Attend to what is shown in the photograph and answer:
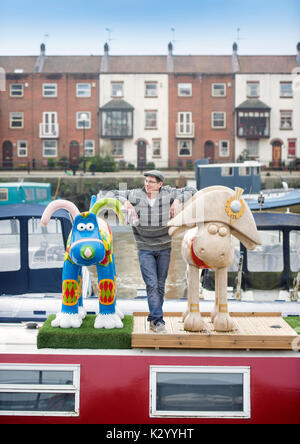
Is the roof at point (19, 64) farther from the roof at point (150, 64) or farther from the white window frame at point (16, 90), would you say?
the white window frame at point (16, 90)

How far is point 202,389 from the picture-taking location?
4148 mm

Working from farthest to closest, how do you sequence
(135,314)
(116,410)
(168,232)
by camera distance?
1. (135,314)
2. (168,232)
3. (116,410)

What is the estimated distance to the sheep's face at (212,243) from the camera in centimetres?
421

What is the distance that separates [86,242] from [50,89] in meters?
35.1

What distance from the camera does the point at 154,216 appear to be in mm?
4461

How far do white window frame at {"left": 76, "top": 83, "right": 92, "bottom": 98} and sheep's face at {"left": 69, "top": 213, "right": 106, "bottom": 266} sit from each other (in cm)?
3462

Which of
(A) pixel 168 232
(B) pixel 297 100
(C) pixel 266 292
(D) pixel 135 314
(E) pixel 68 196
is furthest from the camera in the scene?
(B) pixel 297 100

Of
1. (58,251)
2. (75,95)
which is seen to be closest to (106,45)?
(75,95)

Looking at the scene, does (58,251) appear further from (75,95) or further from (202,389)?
(75,95)

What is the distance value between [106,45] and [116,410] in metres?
36.6

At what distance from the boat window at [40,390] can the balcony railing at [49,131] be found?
34.4 m

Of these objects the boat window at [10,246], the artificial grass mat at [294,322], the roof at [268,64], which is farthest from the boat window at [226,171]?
the artificial grass mat at [294,322]

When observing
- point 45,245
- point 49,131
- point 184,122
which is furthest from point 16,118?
point 45,245

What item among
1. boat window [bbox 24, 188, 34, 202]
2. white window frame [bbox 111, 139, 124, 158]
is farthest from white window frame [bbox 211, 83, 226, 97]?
boat window [bbox 24, 188, 34, 202]
